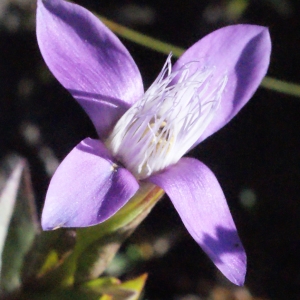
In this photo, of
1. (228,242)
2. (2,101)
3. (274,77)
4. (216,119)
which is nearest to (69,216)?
(228,242)

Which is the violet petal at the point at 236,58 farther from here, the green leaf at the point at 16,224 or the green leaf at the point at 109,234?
the green leaf at the point at 16,224

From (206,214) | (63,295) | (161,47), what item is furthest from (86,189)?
(161,47)

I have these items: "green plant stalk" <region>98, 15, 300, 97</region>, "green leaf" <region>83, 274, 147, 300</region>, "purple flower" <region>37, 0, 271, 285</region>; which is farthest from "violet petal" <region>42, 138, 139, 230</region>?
"green plant stalk" <region>98, 15, 300, 97</region>

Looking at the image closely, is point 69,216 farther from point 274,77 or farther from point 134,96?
point 274,77

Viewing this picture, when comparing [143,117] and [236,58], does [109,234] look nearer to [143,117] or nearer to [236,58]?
[143,117]

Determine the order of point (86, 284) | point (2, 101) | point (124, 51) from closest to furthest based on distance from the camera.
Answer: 1. point (124, 51)
2. point (86, 284)
3. point (2, 101)
